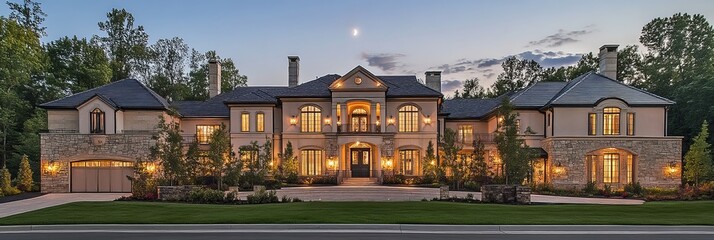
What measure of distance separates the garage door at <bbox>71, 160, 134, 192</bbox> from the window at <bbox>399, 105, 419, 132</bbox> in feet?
58.2

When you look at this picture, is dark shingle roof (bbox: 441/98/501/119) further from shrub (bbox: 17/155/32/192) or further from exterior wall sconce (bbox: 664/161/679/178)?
shrub (bbox: 17/155/32/192)

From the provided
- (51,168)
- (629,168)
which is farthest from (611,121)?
(51,168)

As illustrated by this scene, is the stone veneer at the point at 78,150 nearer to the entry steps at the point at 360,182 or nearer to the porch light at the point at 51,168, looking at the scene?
the porch light at the point at 51,168

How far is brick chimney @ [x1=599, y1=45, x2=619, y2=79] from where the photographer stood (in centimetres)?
2958

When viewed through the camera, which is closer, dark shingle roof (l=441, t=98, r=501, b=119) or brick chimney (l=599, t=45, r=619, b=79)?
brick chimney (l=599, t=45, r=619, b=79)

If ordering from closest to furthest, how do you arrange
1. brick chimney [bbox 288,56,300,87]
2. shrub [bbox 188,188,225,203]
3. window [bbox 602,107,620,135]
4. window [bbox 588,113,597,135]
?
1. shrub [bbox 188,188,225,203]
2. window [bbox 602,107,620,135]
3. window [bbox 588,113,597,135]
4. brick chimney [bbox 288,56,300,87]

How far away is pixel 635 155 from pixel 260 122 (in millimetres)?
24572

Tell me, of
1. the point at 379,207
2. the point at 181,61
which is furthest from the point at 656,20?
the point at 181,61

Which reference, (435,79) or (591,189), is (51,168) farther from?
(591,189)

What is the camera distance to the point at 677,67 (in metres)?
37.8

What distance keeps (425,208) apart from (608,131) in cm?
1728

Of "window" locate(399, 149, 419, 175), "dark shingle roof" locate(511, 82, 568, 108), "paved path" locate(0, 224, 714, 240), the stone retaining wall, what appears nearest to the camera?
"paved path" locate(0, 224, 714, 240)

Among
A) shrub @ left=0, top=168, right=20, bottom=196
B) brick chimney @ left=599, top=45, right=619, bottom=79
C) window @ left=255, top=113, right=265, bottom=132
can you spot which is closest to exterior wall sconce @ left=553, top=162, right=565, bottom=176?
brick chimney @ left=599, top=45, right=619, bottom=79

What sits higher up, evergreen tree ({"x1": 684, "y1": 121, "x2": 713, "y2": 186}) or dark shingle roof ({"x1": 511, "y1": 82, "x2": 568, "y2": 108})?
dark shingle roof ({"x1": 511, "y1": 82, "x2": 568, "y2": 108})
